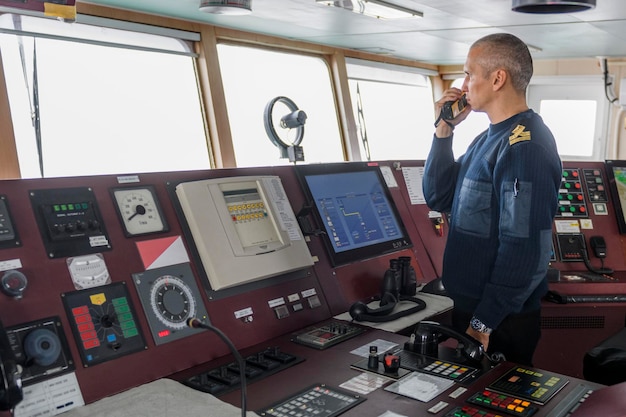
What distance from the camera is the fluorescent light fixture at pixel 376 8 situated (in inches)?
133

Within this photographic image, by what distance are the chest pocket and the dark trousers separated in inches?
13.9

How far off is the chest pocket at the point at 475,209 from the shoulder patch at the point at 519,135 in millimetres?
194

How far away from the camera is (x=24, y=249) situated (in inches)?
67.4

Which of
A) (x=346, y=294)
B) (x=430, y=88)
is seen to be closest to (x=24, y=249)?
(x=346, y=294)

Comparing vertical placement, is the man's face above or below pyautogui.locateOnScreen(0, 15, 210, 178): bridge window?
below

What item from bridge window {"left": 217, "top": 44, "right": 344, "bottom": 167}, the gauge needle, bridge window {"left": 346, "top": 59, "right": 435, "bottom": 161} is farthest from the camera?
bridge window {"left": 346, "top": 59, "right": 435, "bottom": 161}

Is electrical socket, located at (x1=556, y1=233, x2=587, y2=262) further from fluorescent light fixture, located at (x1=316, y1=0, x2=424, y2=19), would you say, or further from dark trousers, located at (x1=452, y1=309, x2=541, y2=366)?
fluorescent light fixture, located at (x1=316, y1=0, x2=424, y2=19)

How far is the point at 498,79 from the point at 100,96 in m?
2.74

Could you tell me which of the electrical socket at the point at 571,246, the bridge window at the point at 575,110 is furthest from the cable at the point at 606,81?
the electrical socket at the point at 571,246

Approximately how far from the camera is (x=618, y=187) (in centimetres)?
351

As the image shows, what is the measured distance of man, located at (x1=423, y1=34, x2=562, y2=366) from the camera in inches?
81.7

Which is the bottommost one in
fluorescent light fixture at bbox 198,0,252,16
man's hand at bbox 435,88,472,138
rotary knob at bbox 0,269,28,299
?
rotary knob at bbox 0,269,28,299

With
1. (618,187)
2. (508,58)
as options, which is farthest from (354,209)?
(618,187)

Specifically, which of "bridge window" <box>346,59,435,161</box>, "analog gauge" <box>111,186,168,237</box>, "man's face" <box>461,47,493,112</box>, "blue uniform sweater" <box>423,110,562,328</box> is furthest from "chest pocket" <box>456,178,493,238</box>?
"bridge window" <box>346,59,435,161</box>
